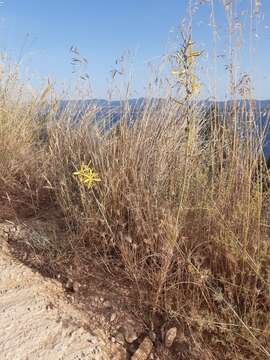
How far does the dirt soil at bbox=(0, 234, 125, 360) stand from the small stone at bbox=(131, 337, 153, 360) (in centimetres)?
6

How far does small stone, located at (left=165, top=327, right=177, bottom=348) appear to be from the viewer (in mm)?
1436

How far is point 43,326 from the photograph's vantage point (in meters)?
1.48

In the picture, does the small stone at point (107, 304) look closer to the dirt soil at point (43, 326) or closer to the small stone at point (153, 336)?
the dirt soil at point (43, 326)

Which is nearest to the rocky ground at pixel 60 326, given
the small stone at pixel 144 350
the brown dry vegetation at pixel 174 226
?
the small stone at pixel 144 350

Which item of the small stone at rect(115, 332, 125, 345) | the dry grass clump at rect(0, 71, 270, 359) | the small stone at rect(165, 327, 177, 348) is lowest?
the small stone at rect(115, 332, 125, 345)

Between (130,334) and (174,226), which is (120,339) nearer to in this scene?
(130,334)

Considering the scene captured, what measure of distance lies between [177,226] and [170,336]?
0.44m

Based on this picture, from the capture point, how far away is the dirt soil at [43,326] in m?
1.37

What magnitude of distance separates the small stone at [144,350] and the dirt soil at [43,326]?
57 mm

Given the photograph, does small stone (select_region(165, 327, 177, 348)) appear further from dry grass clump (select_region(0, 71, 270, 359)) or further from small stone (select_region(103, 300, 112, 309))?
small stone (select_region(103, 300, 112, 309))

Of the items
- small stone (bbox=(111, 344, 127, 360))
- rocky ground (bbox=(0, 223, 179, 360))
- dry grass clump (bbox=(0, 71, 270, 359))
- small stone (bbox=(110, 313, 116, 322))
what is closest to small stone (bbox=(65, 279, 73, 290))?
rocky ground (bbox=(0, 223, 179, 360))

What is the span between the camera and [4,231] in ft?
7.00

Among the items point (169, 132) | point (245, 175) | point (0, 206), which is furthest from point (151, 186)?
point (0, 206)

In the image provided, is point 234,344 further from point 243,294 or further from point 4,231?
point 4,231
